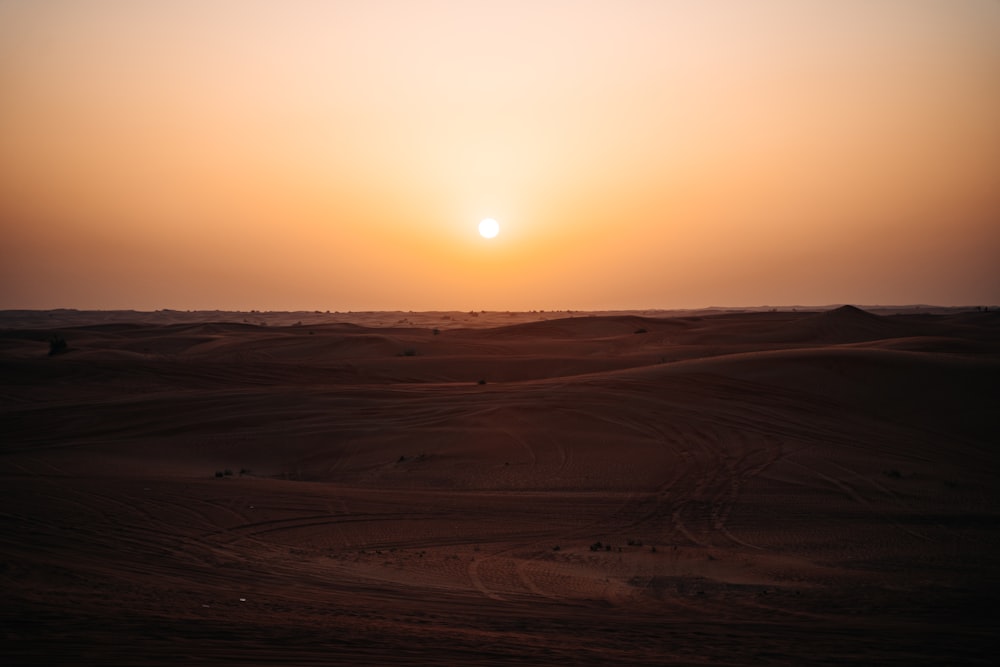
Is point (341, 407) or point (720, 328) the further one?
point (720, 328)

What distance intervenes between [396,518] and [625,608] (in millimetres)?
5514

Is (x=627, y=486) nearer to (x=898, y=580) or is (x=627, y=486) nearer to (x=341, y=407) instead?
(x=898, y=580)

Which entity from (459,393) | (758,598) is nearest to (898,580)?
(758,598)

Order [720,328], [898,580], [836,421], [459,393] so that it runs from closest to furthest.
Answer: [898,580] → [836,421] → [459,393] → [720,328]

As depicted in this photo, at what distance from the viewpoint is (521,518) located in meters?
14.1

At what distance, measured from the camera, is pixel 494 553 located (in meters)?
12.1

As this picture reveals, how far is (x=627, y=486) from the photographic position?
53.7 feet

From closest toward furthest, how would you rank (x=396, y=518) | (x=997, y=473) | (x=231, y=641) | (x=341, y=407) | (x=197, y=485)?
(x=231, y=641) → (x=396, y=518) → (x=197, y=485) → (x=997, y=473) → (x=341, y=407)

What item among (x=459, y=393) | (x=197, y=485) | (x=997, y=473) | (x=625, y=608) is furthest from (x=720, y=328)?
(x=625, y=608)

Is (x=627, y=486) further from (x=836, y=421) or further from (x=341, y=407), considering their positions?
(x=341, y=407)

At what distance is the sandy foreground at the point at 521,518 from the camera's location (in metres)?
8.11

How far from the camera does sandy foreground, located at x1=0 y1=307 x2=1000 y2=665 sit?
811 cm

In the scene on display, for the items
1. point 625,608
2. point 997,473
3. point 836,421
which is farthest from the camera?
point 836,421

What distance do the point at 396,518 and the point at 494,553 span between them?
2.56 metres
